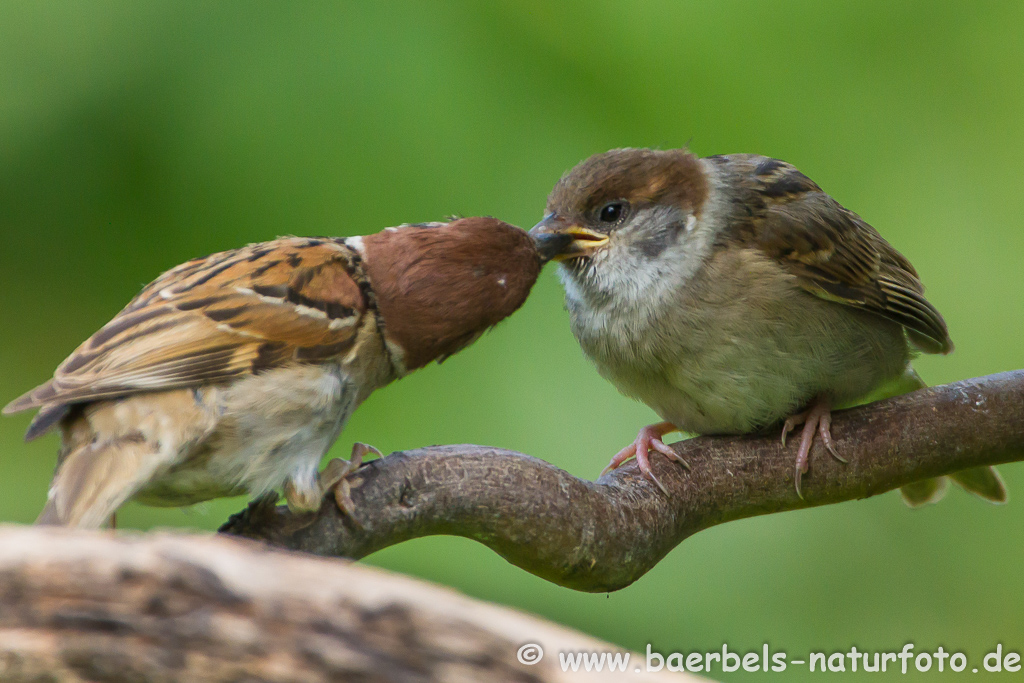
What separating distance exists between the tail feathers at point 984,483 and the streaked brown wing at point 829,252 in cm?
36

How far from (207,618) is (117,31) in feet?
7.75

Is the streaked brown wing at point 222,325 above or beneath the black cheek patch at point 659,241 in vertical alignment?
beneath

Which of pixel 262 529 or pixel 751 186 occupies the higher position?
pixel 751 186

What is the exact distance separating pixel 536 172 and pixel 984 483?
5.77ft

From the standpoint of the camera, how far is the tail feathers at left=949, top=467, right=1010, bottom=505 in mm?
2662

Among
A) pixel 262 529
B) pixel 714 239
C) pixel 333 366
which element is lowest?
pixel 262 529

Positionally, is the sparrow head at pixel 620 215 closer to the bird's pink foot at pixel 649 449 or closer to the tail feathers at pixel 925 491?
the bird's pink foot at pixel 649 449

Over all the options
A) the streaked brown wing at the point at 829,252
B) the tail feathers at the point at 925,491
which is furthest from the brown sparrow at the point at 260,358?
the tail feathers at the point at 925,491

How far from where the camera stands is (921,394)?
2359mm

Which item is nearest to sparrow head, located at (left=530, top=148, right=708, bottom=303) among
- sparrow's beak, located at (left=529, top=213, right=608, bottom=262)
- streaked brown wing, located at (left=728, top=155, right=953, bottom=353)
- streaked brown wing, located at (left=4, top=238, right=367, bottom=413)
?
sparrow's beak, located at (left=529, top=213, right=608, bottom=262)

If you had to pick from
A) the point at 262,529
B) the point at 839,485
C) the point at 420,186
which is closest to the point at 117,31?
the point at 420,186

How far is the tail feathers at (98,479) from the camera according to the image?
1.54 m

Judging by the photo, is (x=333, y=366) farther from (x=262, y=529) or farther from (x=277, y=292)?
(x=262, y=529)

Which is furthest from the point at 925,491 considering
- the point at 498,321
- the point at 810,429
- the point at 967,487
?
the point at 498,321
